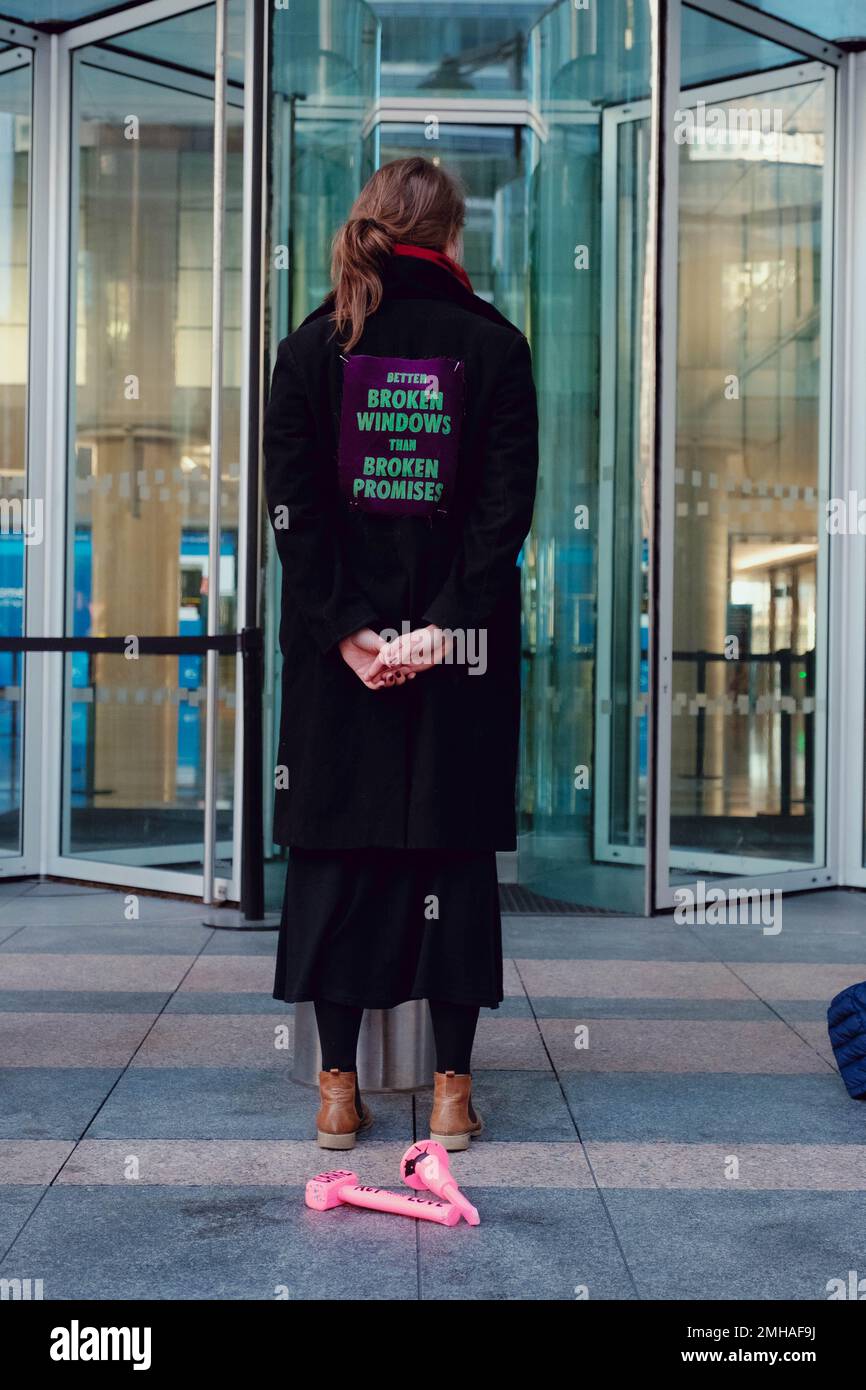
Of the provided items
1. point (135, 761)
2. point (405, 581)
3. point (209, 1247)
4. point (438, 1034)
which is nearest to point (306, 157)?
point (135, 761)

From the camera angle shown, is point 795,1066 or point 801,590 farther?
point 801,590

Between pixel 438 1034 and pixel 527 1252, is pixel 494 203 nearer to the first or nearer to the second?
pixel 438 1034

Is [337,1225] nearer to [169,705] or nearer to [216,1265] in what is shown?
[216,1265]

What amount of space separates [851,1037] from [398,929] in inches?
44.6

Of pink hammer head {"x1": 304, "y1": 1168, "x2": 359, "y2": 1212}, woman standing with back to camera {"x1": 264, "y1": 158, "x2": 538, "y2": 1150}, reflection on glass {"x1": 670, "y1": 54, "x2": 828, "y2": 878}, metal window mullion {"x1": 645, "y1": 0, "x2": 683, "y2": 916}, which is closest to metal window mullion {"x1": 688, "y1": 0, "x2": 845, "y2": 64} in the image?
reflection on glass {"x1": 670, "y1": 54, "x2": 828, "y2": 878}

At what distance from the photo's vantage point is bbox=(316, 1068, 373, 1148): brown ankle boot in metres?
3.06

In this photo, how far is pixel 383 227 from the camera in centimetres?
312

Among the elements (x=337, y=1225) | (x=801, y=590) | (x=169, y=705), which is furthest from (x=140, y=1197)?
(x=801, y=590)

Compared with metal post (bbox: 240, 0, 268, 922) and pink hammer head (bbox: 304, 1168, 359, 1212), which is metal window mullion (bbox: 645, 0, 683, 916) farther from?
pink hammer head (bbox: 304, 1168, 359, 1212)

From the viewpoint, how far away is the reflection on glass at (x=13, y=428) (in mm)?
6570

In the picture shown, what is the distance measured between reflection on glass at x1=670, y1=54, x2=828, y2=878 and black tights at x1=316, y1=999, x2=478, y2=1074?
10.8ft

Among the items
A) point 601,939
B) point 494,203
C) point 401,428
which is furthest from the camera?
point 494,203
